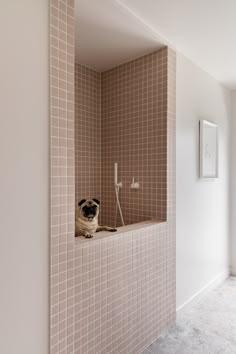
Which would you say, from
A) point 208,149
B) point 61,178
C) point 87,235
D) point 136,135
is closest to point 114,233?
point 87,235

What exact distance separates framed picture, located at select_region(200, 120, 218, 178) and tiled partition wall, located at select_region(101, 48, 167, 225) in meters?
0.74

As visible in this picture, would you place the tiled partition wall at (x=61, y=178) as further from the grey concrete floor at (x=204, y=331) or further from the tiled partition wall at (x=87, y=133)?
the tiled partition wall at (x=87, y=133)

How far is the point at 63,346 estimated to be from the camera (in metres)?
1.44

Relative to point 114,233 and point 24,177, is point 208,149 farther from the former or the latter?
point 24,177

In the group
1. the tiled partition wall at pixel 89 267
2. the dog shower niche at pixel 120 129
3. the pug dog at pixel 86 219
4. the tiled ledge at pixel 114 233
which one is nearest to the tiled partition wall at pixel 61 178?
the tiled partition wall at pixel 89 267

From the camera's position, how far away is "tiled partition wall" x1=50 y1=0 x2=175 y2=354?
1401 millimetres

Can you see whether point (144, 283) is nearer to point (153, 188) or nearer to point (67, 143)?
point (153, 188)

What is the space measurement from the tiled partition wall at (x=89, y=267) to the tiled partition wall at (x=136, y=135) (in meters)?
0.08

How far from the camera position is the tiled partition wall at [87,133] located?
2617 millimetres

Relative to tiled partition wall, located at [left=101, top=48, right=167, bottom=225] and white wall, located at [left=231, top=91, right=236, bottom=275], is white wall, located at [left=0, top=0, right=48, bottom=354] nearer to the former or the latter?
tiled partition wall, located at [left=101, top=48, right=167, bottom=225]

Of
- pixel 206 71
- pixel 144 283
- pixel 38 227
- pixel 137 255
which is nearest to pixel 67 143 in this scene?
pixel 38 227

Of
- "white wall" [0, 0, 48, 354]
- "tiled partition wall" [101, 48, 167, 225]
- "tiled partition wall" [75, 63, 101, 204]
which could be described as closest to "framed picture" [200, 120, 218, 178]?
"tiled partition wall" [101, 48, 167, 225]

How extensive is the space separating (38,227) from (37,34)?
941mm

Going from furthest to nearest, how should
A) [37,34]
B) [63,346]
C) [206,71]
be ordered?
[206,71], [63,346], [37,34]
